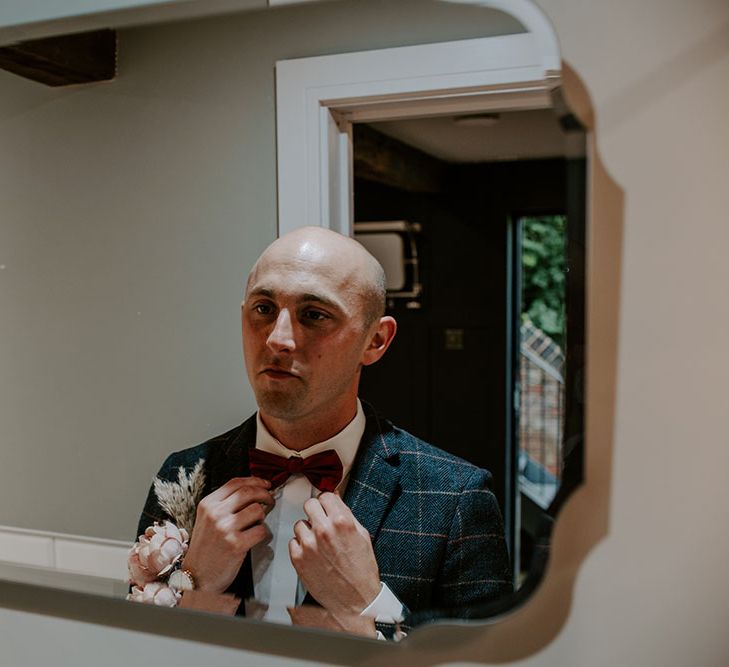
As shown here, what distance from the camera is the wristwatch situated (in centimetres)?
90

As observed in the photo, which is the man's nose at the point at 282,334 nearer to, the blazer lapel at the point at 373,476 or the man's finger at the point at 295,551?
the blazer lapel at the point at 373,476

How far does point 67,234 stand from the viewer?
969mm

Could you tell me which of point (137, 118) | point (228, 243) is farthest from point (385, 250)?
point (137, 118)

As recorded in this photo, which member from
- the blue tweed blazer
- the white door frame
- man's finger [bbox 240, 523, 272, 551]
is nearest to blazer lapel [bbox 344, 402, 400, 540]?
the blue tweed blazer

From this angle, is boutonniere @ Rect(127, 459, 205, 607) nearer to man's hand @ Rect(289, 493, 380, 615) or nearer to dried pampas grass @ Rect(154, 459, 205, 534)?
dried pampas grass @ Rect(154, 459, 205, 534)

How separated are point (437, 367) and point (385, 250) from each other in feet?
0.43

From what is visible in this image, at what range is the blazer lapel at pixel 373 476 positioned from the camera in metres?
0.82

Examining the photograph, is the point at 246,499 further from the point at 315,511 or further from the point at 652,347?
the point at 652,347

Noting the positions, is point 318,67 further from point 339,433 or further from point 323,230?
point 339,433

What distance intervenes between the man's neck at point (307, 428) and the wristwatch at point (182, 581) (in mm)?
202

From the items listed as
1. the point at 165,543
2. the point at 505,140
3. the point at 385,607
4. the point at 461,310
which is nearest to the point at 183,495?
the point at 165,543

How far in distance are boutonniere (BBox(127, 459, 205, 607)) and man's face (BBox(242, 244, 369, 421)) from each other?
138 millimetres

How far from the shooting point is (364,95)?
808 mm

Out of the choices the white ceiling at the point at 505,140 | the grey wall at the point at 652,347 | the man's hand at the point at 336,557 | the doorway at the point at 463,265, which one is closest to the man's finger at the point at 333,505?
the man's hand at the point at 336,557
